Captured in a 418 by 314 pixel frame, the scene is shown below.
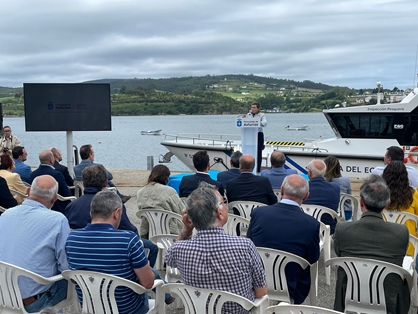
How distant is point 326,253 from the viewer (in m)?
4.32

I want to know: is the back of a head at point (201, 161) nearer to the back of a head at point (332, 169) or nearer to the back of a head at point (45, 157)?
the back of a head at point (332, 169)

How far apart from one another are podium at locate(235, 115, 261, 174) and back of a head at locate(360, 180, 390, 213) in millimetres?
6384

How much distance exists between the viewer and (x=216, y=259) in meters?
2.51

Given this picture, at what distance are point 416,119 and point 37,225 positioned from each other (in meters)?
10.00

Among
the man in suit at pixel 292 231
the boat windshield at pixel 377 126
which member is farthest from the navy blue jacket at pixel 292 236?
the boat windshield at pixel 377 126

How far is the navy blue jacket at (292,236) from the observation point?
307 centimetres

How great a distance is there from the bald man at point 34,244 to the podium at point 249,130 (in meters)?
6.67

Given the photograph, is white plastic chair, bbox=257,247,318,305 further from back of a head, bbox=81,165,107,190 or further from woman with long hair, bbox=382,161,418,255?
back of a head, bbox=81,165,107,190

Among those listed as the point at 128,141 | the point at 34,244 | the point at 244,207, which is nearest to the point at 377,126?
the point at 244,207

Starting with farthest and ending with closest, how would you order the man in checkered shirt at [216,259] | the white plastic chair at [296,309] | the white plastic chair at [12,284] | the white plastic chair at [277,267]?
1. the white plastic chair at [277,267]
2. the white plastic chair at [12,284]
3. the man in checkered shirt at [216,259]
4. the white plastic chair at [296,309]

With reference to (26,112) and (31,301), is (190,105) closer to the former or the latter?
(26,112)

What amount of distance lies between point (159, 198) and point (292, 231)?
5.92ft

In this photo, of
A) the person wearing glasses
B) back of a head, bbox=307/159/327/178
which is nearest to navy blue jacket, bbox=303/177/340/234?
back of a head, bbox=307/159/327/178

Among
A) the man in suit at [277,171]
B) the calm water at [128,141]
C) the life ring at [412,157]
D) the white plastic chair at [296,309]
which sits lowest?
the calm water at [128,141]
